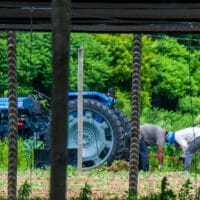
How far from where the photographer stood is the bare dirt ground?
10014 mm

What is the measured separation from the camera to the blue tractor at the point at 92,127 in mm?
15078

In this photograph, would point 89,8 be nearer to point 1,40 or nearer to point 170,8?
point 170,8

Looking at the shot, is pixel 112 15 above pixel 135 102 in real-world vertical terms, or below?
above

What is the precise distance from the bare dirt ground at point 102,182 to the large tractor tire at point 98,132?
2.18 meters

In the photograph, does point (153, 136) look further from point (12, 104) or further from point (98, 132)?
point (12, 104)

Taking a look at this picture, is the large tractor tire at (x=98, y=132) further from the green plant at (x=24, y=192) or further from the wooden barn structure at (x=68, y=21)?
the wooden barn structure at (x=68, y=21)

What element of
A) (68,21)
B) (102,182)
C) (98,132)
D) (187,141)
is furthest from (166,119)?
(68,21)

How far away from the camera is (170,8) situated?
7.03 metres

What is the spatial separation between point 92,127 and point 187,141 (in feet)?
5.31

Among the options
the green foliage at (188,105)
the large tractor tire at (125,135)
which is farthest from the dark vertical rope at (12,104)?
the green foliage at (188,105)

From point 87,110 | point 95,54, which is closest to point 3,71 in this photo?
point 95,54

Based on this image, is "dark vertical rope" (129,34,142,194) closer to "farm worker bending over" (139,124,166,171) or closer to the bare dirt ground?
the bare dirt ground

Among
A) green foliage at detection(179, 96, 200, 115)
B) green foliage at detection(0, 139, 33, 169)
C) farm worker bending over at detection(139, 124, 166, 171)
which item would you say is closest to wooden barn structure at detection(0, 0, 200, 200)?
green foliage at detection(0, 139, 33, 169)

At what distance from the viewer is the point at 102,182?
1105 centimetres
